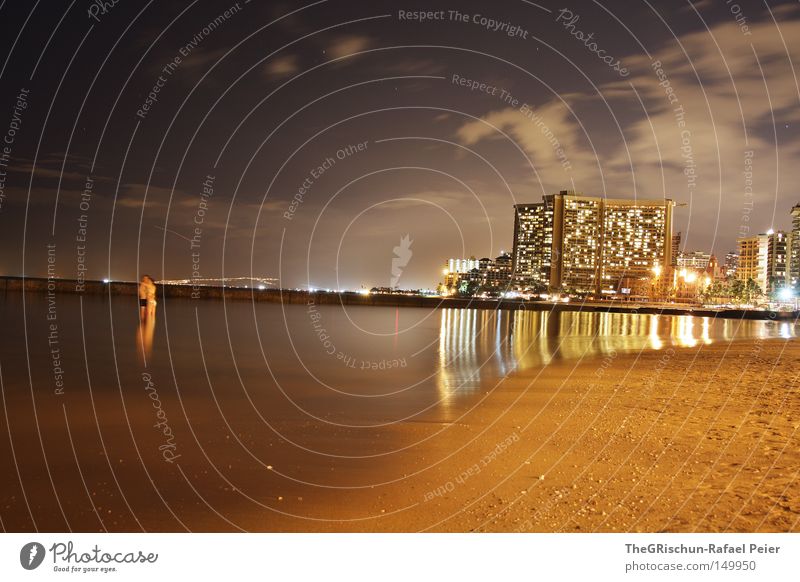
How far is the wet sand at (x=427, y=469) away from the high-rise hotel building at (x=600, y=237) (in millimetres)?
160213

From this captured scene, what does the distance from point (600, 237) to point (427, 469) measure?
171m

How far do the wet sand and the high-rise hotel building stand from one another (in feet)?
526

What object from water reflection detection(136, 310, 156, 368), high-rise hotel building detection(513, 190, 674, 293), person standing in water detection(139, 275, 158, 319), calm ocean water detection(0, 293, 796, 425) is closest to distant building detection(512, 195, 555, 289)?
high-rise hotel building detection(513, 190, 674, 293)

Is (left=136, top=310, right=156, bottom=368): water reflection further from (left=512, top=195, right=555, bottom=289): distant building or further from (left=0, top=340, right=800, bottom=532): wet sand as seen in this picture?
(left=512, top=195, right=555, bottom=289): distant building

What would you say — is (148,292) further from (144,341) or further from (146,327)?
(144,341)

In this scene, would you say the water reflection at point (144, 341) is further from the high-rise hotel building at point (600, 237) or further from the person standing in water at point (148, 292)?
the high-rise hotel building at point (600, 237)

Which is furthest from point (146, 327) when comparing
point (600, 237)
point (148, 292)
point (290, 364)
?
point (600, 237)

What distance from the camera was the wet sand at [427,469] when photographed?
6.60 m

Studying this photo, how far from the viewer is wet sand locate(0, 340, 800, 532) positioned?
6.60m

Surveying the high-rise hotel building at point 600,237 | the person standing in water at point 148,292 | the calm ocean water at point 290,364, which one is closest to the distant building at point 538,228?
the high-rise hotel building at point 600,237

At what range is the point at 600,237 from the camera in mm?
167625
